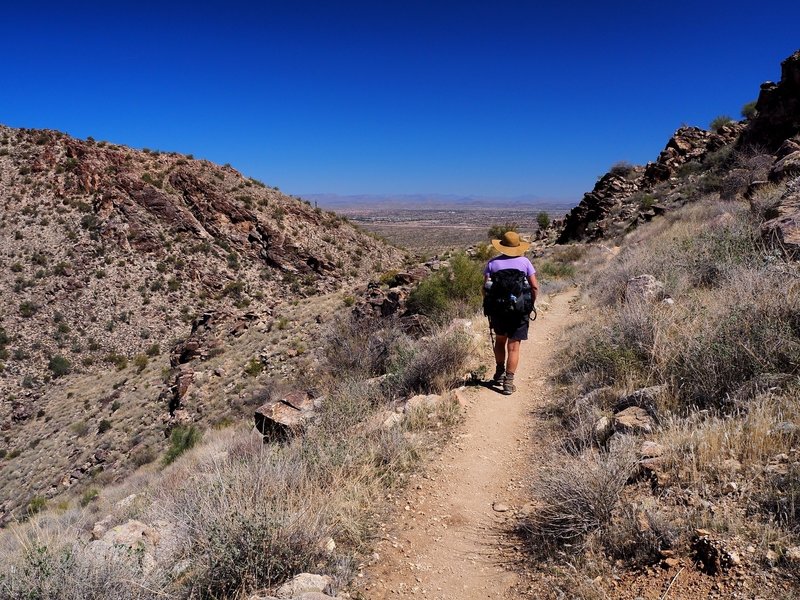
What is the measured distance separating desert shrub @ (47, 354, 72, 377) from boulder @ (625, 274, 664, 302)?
24216 mm

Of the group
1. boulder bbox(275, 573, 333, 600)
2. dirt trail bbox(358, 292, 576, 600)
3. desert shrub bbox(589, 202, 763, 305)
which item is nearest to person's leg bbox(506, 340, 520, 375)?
dirt trail bbox(358, 292, 576, 600)

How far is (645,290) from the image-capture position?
20.9 ft

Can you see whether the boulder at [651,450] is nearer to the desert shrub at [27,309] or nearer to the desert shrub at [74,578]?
the desert shrub at [74,578]

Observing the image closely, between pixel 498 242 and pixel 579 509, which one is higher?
pixel 498 242

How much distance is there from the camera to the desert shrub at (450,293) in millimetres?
11052

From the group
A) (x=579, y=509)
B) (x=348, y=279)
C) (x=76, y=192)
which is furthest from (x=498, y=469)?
(x=76, y=192)

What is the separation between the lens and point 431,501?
3.70 metres

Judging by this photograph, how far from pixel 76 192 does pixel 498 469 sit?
111 ft

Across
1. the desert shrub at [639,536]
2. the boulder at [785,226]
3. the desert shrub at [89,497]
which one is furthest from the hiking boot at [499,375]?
the desert shrub at [89,497]

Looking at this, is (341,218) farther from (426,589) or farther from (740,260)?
(426,589)

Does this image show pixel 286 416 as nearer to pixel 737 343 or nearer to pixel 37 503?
pixel 737 343

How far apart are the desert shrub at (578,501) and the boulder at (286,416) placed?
320 cm

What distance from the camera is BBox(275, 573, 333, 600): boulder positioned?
2459mm

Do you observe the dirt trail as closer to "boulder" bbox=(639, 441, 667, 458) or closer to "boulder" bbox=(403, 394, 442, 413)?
"boulder" bbox=(403, 394, 442, 413)
